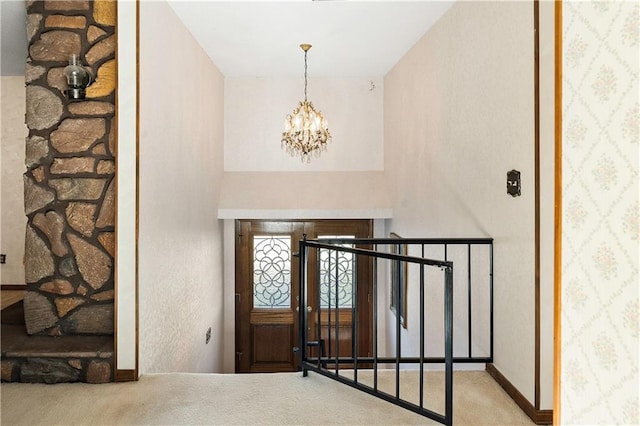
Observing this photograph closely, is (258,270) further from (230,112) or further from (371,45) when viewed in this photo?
(371,45)

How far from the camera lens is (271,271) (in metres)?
5.92

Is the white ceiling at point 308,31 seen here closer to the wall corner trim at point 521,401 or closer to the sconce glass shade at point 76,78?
the sconce glass shade at point 76,78

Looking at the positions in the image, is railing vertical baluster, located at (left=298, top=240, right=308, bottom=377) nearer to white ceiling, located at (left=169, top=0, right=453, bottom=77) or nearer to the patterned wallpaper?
the patterned wallpaper

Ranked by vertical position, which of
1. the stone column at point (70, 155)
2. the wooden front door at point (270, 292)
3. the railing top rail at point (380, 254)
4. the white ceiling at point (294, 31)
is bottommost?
the wooden front door at point (270, 292)

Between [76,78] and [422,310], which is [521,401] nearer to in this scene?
[422,310]

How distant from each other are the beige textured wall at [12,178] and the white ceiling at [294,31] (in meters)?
0.30

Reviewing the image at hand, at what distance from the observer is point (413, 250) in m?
4.62

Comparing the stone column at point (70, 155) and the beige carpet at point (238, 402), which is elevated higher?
the stone column at point (70, 155)

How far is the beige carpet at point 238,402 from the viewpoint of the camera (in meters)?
2.18

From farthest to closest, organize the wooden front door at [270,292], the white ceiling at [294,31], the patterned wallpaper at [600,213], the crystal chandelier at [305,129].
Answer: the wooden front door at [270,292] < the crystal chandelier at [305,129] < the white ceiling at [294,31] < the patterned wallpaper at [600,213]

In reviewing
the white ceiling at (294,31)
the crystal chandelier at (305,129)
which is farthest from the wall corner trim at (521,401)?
the crystal chandelier at (305,129)

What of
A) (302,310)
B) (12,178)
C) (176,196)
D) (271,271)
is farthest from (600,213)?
(12,178)

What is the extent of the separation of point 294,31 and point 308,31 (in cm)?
13

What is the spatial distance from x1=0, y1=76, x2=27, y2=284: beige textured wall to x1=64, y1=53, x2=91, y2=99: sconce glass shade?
3.20 meters
